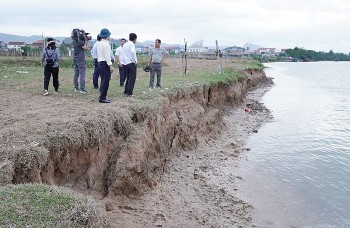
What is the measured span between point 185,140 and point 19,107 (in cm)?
523

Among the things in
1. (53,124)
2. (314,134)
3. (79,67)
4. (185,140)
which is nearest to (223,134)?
(185,140)

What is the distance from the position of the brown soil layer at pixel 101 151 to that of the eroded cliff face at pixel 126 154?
0.05 feet

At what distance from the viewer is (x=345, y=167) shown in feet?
37.7

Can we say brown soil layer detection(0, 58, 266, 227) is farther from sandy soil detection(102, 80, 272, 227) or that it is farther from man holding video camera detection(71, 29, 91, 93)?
man holding video camera detection(71, 29, 91, 93)

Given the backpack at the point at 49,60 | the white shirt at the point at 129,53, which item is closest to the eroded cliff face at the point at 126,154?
the white shirt at the point at 129,53

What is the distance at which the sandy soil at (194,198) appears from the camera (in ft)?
23.1

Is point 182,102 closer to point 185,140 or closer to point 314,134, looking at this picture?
point 185,140

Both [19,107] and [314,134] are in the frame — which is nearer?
[19,107]

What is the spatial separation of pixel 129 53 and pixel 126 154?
4096mm

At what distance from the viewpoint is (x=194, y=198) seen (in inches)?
329

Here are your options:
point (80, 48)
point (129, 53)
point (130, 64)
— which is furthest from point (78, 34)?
point (130, 64)

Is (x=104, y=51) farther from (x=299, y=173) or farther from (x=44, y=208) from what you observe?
(x=299, y=173)

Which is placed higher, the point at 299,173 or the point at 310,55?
the point at 310,55

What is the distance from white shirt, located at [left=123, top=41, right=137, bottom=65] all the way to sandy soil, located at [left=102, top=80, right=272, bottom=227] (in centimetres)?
324
